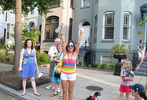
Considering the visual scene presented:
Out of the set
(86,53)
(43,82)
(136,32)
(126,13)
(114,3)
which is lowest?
(43,82)

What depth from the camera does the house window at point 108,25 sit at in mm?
11656

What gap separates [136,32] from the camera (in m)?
11.4

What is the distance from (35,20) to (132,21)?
12.9 meters

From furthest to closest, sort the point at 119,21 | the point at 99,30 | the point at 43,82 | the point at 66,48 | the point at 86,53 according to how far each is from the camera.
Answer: the point at 86,53 → the point at 99,30 → the point at 119,21 → the point at 43,82 → the point at 66,48

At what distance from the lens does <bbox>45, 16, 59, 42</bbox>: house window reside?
50.6ft

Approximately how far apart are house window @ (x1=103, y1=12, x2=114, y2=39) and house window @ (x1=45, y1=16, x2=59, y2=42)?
5.85 m

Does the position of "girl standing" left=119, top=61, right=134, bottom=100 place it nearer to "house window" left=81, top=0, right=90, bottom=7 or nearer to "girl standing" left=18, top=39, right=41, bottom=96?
"girl standing" left=18, top=39, right=41, bottom=96

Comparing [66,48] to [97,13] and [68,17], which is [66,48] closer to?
[97,13]

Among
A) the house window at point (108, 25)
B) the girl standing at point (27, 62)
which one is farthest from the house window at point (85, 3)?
the girl standing at point (27, 62)

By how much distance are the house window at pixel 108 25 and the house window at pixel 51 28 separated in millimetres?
5847

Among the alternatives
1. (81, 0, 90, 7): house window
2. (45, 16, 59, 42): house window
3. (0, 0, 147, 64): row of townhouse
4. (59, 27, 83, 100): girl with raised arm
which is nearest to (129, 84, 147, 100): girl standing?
(59, 27, 83, 100): girl with raised arm

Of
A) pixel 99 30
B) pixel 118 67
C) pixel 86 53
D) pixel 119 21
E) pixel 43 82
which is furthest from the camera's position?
pixel 86 53

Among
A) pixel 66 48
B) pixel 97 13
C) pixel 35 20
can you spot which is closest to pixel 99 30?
pixel 97 13

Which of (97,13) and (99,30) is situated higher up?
(97,13)
